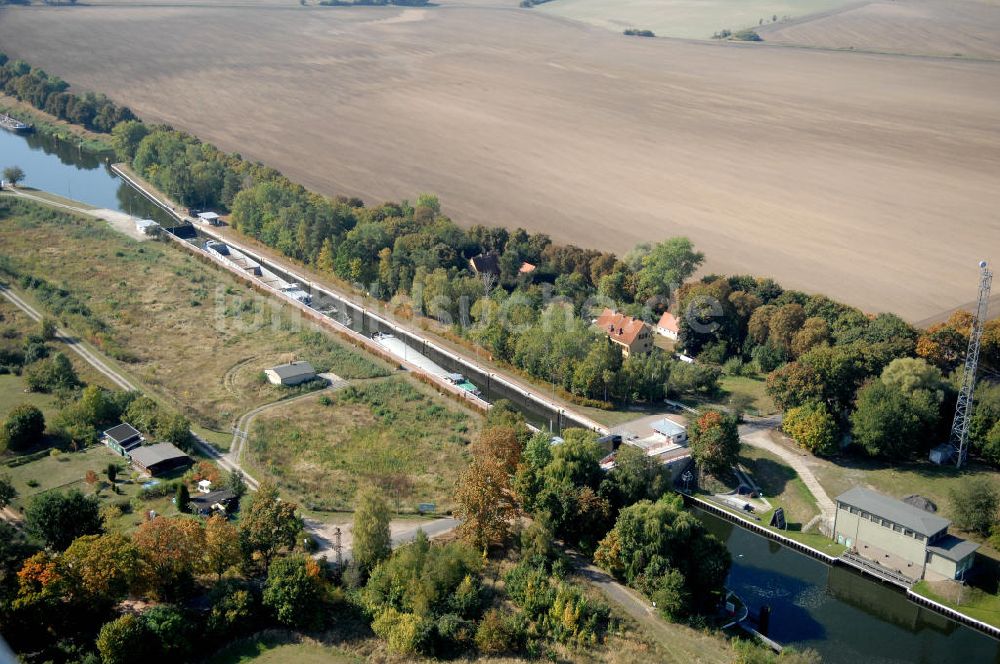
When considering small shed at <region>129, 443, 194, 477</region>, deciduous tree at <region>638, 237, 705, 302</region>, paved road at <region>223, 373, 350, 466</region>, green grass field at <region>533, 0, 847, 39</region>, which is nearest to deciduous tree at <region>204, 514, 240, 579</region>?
small shed at <region>129, 443, 194, 477</region>

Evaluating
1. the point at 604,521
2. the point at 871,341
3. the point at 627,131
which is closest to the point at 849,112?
the point at 627,131

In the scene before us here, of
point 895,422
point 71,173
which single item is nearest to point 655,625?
point 895,422

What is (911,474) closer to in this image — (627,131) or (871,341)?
(871,341)

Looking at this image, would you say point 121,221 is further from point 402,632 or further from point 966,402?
point 966,402

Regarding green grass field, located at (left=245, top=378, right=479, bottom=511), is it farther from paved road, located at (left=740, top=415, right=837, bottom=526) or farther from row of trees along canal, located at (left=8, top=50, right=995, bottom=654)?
paved road, located at (left=740, top=415, right=837, bottom=526)

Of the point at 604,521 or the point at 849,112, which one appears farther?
the point at 849,112
